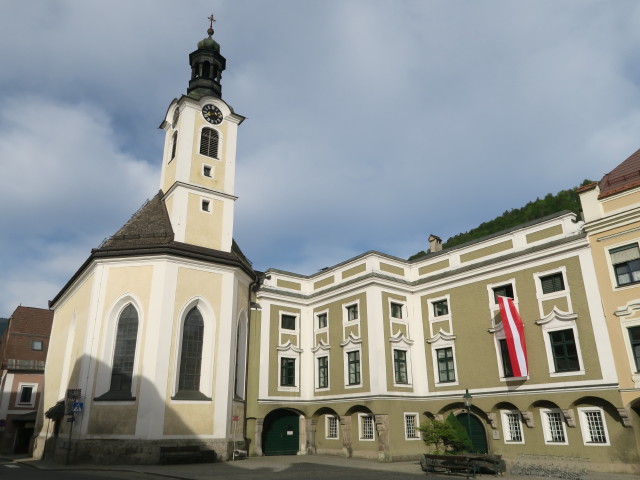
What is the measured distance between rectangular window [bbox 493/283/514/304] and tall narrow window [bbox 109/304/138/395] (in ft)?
58.7

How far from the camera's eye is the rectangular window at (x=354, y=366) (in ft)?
90.0

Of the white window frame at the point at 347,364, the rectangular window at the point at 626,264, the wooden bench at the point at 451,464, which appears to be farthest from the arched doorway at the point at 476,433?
the rectangular window at the point at 626,264

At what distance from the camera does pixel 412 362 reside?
27719 mm

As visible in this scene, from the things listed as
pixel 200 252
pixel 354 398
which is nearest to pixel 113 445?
pixel 200 252

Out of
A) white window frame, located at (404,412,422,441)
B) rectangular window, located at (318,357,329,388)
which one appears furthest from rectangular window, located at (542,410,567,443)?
rectangular window, located at (318,357,329,388)

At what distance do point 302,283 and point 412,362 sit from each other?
9135 millimetres

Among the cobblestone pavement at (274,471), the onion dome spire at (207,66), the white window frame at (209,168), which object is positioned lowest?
the cobblestone pavement at (274,471)

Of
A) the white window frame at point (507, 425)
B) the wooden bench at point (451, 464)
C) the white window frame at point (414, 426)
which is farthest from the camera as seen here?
the white window frame at point (414, 426)

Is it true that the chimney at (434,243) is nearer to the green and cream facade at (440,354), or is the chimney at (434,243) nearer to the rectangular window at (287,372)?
the green and cream facade at (440,354)

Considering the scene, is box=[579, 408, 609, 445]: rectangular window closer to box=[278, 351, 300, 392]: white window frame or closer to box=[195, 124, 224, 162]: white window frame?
box=[278, 351, 300, 392]: white window frame

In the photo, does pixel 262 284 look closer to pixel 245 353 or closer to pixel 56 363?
pixel 245 353

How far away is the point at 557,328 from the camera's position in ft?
73.8

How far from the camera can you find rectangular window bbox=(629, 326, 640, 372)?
777 inches

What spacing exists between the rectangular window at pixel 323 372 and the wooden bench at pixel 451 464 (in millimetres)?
10502
